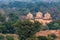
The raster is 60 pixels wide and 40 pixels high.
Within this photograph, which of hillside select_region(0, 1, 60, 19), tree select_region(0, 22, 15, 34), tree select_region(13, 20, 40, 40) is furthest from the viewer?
hillside select_region(0, 1, 60, 19)

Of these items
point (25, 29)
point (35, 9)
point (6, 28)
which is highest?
point (35, 9)

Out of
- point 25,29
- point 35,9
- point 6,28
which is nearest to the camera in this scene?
point 25,29

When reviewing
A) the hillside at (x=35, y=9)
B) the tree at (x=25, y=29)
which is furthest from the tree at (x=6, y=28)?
the hillside at (x=35, y=9)

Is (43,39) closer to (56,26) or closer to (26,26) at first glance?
(26,26)

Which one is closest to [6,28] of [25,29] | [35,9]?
[25,29]

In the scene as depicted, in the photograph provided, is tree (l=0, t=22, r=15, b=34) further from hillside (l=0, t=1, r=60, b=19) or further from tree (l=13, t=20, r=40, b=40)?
hillside (l=0, t=1, r=60, b=19)

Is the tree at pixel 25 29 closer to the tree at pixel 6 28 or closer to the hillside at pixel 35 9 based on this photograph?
the tree at pixel 6 28

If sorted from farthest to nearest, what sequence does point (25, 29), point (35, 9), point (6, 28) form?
1. point (35, 9)
2. point (6, 28)
3. point (25, 29)

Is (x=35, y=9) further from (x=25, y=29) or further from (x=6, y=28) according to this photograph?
(x=25, y=29)

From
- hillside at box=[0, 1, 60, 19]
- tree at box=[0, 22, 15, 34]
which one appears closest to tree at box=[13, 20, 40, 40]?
tree at box=[0, 22, 15, 34]

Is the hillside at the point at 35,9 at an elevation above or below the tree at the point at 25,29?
above

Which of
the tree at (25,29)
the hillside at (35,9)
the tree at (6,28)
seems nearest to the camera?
the tree at (25,29)
